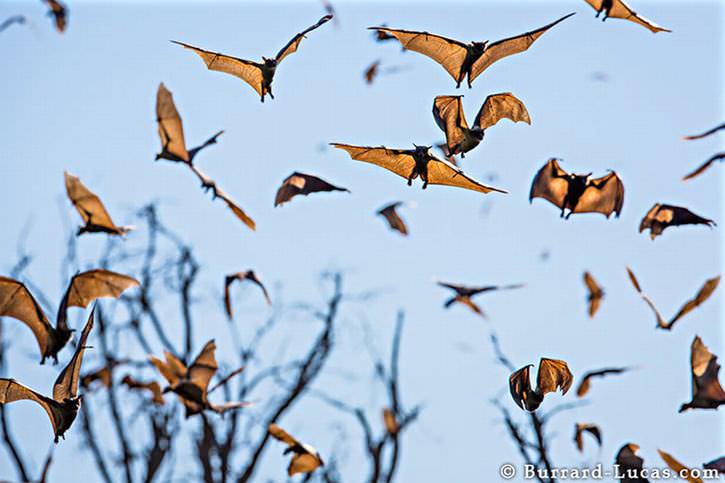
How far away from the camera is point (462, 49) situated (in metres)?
2.44

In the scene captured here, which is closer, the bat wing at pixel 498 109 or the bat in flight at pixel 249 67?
the bat wing at pixel 498 109

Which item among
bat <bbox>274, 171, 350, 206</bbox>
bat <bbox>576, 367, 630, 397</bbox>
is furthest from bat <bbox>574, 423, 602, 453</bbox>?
bat <bbox>274, 171, 350, 206</bbox>

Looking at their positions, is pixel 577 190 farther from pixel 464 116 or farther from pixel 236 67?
pixel 236 67

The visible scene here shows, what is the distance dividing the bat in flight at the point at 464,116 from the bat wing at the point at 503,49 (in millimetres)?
150

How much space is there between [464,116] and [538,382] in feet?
2.29

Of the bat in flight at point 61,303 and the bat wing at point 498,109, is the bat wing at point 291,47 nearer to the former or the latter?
→ the bat wing at point 498,109

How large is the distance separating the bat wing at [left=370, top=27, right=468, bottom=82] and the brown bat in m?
0.91

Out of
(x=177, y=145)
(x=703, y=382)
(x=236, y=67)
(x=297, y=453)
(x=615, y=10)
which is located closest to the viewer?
(x=615, y=10)

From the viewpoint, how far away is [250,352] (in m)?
6.45

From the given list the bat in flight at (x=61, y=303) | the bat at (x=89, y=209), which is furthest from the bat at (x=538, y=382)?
the bat at (x=89, y=209)

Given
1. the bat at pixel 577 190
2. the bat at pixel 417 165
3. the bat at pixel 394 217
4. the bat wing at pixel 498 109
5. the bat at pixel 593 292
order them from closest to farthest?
the bat at pixel 417 165 → the bat wing at pixel 498 109 → the bat at pixel 577 190 → the bat at pixel 394 217 → the bat at pixel 593 292

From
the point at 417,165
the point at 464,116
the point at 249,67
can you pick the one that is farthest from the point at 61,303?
the point at 464,116

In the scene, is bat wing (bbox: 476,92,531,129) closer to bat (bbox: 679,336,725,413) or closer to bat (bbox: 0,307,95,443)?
bat (bbox: 679,336,725,413)

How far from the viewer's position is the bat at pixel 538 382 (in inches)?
88.4
